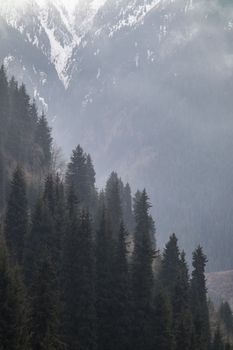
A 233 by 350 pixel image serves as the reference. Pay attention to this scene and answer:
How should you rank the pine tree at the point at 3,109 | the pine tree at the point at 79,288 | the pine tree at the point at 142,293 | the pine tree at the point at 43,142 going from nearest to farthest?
the pine tree at the point at 79,288
the pine tree at the point at 142,293
the pine tree at the point at 3,109
the pine tree at the point at 43,142

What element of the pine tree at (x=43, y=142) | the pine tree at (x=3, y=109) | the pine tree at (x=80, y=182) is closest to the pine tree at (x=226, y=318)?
the pine tree at (x=80, y=182)

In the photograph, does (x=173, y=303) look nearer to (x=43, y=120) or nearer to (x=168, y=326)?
(x=168, y=326)

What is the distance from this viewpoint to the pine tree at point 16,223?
81988 mm

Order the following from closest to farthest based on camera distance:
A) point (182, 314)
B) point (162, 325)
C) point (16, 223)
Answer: point (162, 325) → point (182, 314) → point (16, 223)

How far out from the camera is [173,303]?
8706 centimetres

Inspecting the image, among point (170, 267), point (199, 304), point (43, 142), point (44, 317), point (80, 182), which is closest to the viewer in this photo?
point (44, 317)

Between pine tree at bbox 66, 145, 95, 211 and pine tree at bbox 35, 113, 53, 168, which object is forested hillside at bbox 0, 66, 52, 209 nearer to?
pine tree at bbox 35, 113, 53, 168

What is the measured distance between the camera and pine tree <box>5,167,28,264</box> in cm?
8199

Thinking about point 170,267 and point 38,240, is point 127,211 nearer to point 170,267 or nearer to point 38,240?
point 170,267

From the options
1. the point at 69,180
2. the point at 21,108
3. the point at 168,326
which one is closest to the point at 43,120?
the point at 21,108

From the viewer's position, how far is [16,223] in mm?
85000

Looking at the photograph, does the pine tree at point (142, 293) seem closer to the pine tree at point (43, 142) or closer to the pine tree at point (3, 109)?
the pine tree at point (3, 109)

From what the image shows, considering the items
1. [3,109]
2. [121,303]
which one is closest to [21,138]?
[3,109]

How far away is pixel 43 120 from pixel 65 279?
70388mm
